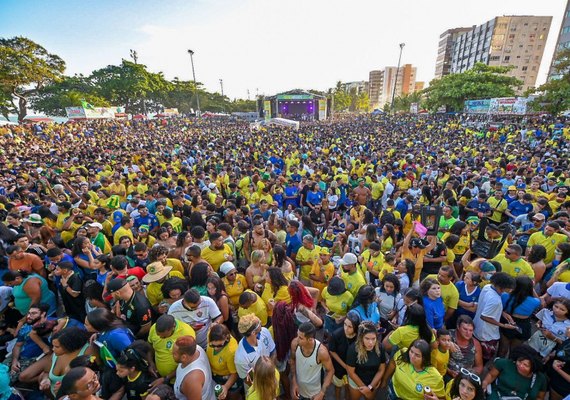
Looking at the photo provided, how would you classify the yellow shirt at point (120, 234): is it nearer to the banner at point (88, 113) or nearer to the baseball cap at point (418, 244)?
the baseball cap at point (418, 244)

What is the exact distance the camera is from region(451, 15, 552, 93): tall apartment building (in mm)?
63219

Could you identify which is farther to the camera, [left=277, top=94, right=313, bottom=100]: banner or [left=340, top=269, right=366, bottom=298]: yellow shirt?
[left=277, top=94, right=313, bottom=100]: banner

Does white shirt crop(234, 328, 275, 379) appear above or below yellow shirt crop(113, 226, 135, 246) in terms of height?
below

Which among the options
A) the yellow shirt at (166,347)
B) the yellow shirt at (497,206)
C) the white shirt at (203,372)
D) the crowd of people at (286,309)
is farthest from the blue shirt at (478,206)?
the yellow shirt at (166,347)

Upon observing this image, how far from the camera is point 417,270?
4.38 metres

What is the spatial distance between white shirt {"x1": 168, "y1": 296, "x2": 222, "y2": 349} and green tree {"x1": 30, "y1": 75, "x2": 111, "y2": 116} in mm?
42739

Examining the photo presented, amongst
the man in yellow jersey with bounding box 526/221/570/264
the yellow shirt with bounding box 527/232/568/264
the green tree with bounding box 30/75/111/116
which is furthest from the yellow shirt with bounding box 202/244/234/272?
the green tree with bounding box 30/75/111/116

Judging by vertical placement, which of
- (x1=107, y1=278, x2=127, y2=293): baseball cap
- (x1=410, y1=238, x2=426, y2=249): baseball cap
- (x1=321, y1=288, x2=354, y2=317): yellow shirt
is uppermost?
(x1=107, y1=278, x2=127, y2=293): baseball cap

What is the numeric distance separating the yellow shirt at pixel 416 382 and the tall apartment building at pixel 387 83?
514 feet

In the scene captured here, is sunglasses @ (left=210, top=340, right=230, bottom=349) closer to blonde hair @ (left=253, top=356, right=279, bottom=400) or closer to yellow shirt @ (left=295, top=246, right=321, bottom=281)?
blonde hair @ (left=253, top=356, right=279, bottom=400)

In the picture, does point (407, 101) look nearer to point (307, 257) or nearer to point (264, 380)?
point (307, 257)

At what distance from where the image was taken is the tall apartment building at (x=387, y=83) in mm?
142000

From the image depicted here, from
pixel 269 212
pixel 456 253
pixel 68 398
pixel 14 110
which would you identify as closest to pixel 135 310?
pixel 68 398

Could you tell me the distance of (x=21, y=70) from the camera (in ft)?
97.9
